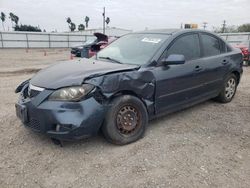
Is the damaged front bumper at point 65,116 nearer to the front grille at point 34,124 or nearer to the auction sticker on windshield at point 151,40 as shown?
the front grille at point 34,124

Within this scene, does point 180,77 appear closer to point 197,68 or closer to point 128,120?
point 197,68

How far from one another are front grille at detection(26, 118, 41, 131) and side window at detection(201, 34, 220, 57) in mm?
3207

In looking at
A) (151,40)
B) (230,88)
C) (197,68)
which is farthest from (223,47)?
(151,40)

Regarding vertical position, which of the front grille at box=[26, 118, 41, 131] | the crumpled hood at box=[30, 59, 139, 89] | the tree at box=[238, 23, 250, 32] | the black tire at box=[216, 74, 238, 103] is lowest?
the front grille at box=[26, 118, 41, 131]

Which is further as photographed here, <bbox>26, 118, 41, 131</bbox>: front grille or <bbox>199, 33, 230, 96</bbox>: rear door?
<bbox>199, 33, 230, 96</bbox>: rear door

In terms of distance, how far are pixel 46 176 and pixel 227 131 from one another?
2.84 metres

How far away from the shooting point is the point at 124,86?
11.5ft

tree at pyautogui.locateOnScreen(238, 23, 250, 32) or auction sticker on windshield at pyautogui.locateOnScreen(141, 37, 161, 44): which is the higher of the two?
tree at pyautogui.locateOnScreen(238, 23, 250, 32)

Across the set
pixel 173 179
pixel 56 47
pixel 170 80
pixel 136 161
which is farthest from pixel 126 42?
pixel 56 47

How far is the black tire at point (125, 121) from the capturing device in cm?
342

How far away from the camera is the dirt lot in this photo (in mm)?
2867

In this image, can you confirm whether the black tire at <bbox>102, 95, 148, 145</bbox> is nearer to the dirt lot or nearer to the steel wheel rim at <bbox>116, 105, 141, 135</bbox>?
the steel wheel rim at <bbox>116, 105, 141, 135</bbox>

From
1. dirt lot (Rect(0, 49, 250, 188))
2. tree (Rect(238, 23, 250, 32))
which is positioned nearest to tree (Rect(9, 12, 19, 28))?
tree (Rect(238, 23, 250, 32))

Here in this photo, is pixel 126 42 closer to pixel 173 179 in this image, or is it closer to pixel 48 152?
pixel 48 152
